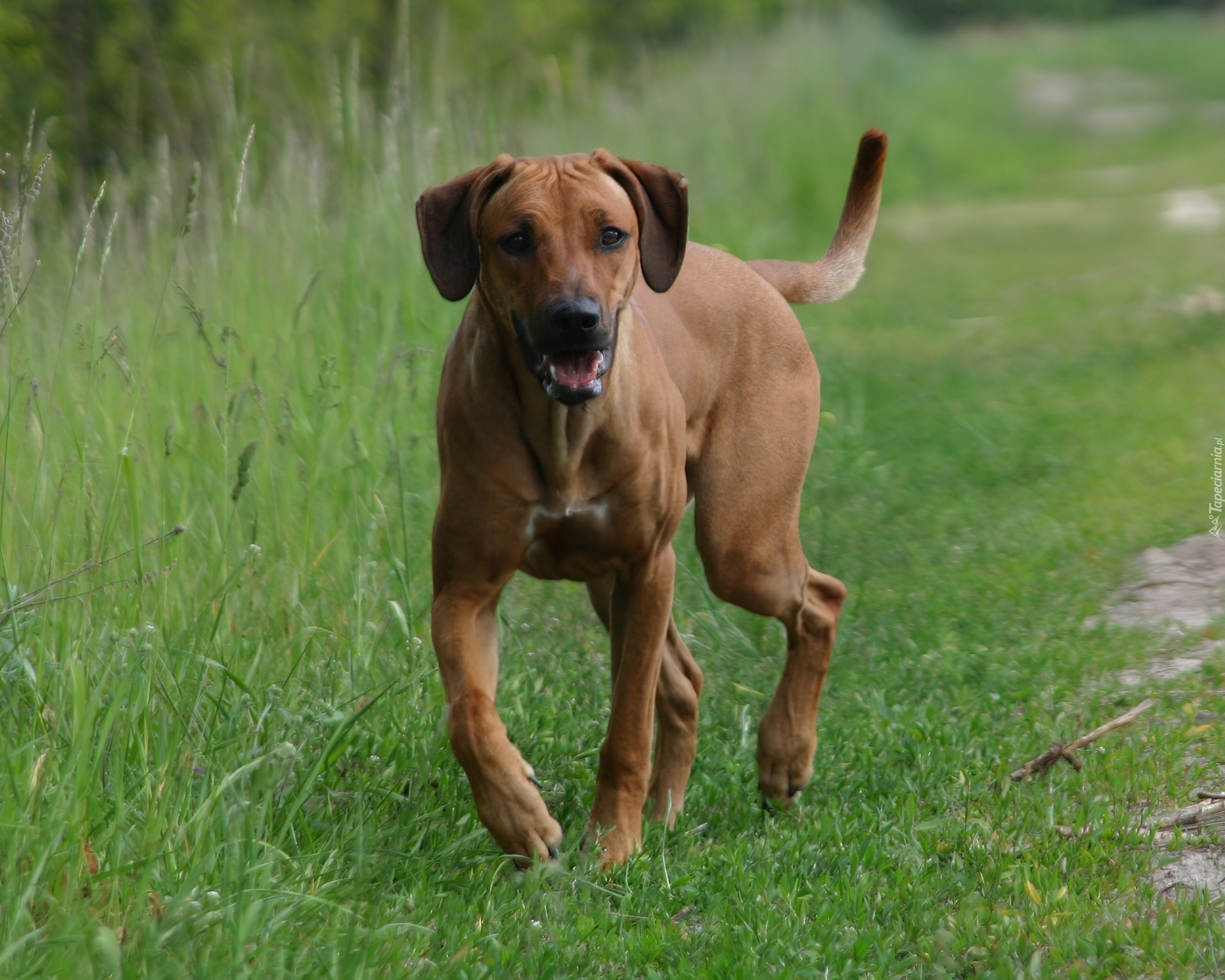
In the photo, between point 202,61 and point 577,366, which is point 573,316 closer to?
point 577,366

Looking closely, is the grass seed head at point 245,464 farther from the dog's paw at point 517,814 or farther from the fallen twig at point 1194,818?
the fallen twig at point 1194,818

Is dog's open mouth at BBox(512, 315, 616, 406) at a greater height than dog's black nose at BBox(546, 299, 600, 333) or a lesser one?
lesser

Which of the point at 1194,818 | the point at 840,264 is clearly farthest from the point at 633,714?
the point at 840,264

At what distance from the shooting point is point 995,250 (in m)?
14.4

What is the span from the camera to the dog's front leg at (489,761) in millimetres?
3590

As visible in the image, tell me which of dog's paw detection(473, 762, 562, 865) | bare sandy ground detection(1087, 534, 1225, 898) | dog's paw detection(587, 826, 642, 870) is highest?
dog's paw detection(473, 762, 562, 865)

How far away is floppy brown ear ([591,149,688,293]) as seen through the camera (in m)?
3.96

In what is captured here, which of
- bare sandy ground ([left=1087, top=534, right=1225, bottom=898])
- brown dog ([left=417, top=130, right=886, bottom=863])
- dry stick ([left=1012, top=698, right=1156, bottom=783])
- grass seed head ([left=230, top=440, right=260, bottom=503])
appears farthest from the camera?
bare sandy ground ([left=1087, top=534, right=1225, bottom=898])

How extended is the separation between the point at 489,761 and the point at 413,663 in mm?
986

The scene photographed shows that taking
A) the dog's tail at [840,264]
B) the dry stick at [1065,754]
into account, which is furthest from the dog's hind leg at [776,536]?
the dry stick at [1065,754]

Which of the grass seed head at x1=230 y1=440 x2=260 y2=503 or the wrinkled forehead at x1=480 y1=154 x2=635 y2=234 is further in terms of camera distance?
the wrinkled forehead at x1=480 y1=154 x2=635 y2=234

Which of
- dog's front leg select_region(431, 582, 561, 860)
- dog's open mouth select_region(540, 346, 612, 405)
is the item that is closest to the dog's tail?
dog's open mouth select_region(540, 346, 612, 405)

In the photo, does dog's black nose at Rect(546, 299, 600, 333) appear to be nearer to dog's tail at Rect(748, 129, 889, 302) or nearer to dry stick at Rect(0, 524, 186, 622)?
dry stick at Rect(0, 524, 186, 622)

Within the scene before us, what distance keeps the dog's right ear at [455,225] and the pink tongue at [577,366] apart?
360 mm
